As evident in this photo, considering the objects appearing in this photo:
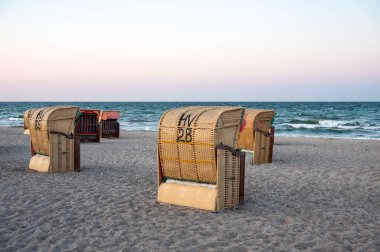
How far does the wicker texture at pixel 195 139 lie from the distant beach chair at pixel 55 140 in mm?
4317

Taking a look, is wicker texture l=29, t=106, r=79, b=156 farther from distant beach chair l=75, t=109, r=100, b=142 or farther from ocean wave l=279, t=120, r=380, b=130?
ocean wave l=279, t=120, r=380, b=130

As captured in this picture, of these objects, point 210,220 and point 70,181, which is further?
point 70,181

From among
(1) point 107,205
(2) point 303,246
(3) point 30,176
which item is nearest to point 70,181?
(3) point 30,176

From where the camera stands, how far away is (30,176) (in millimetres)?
9922

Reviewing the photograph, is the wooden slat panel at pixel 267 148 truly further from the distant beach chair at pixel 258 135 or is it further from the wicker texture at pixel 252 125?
the wicker texture at pixel 252 125

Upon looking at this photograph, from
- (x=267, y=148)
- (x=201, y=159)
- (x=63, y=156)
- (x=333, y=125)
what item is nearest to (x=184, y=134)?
(x=201, y=159)

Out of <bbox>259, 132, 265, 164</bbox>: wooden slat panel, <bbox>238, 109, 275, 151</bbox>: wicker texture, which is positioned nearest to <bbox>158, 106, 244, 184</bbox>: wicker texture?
<bbox>238, 109, 275, 151</bbox>: wicker texture

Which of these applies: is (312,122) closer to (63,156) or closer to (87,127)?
(87,127)

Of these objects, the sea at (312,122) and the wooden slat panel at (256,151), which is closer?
the wooden slat panel at (256,151)

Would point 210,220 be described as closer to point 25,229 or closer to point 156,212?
point 156,212

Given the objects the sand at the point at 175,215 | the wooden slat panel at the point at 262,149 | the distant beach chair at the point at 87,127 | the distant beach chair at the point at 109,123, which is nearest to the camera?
the sand at the point at 175,215

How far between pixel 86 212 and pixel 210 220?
2126 mm

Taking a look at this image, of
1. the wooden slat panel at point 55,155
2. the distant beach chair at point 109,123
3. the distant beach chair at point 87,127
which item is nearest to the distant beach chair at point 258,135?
the wooden slat panel at point 55,155

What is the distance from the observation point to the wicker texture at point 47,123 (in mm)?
10281
